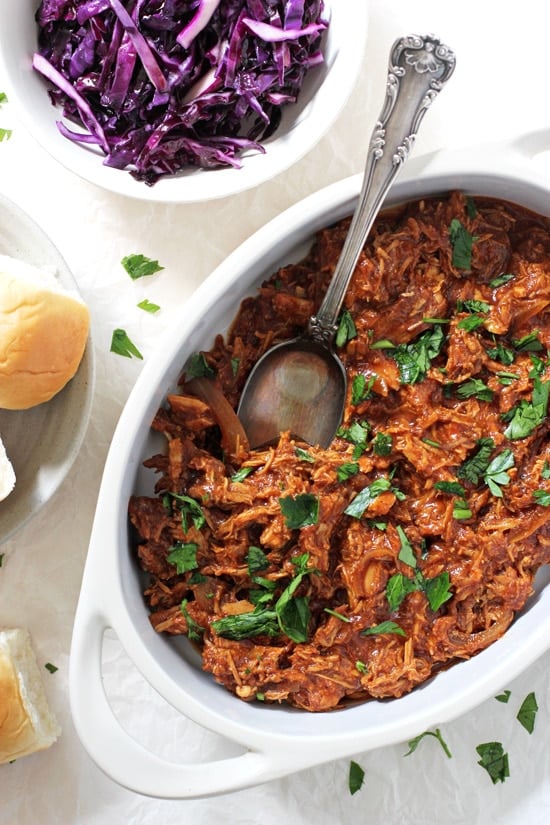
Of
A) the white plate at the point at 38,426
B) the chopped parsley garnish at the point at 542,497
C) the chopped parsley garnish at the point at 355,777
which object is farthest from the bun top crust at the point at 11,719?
the chopped parsley garnish at the point at 542,497

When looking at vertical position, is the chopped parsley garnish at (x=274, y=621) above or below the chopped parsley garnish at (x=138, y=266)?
below

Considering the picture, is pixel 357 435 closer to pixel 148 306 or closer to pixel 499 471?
pixel 499 471

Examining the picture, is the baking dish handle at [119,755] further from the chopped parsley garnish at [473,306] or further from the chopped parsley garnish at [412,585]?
the chopped parsley garnish at [473,306]

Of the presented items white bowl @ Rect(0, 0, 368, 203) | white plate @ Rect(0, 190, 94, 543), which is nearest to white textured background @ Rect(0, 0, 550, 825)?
white plate @ Rect(0, 190, 94, 543)

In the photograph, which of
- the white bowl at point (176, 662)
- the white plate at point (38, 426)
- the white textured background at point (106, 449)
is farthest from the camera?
the white textured background at point (106, 449)

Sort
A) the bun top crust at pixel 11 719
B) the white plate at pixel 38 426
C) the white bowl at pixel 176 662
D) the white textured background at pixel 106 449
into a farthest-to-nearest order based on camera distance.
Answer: the white textured background at pixel 106 449, the bun top crust at pixel 11 719, the white plate at pixel 38 426, the white bowl at pixel 176 662

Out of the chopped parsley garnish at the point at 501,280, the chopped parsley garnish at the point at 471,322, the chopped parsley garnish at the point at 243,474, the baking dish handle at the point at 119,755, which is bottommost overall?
the baking dish handle at the point at 119,755
